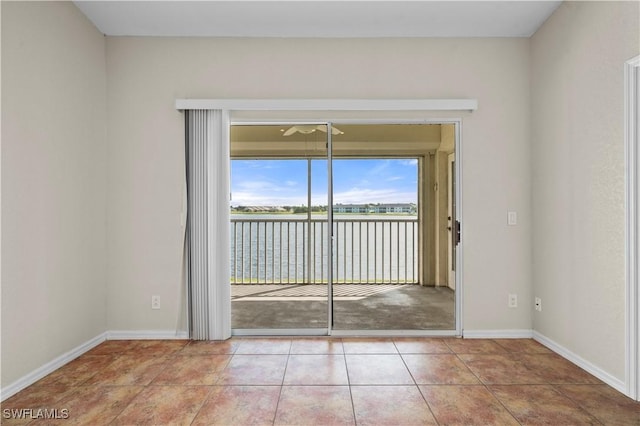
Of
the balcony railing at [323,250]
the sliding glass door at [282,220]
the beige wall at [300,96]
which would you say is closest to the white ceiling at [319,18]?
the beige wall at [300,96]

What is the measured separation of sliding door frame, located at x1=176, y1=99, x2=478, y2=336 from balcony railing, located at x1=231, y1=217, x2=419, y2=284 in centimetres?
19

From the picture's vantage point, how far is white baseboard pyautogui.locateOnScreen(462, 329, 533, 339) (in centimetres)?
341

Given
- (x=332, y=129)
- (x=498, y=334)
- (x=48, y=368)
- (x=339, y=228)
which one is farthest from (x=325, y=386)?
(x=332, y=129)

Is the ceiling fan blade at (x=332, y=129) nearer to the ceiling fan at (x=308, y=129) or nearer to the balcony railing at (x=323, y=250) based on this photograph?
the ceiling fan at (x=308, y=129)

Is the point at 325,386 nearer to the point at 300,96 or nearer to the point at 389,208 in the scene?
the point at 389,208

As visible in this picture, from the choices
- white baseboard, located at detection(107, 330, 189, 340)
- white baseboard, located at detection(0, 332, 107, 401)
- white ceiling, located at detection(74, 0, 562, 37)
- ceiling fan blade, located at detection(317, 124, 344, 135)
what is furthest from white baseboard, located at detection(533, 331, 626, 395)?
white baseboard, located at detection(0, 332, 107, 401)

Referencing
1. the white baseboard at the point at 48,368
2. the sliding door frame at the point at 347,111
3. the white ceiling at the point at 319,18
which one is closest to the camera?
the white baseboard at the point at 48,368

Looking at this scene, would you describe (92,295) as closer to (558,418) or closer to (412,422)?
(412,422)

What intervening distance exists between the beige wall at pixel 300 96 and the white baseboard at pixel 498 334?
0.21 ft

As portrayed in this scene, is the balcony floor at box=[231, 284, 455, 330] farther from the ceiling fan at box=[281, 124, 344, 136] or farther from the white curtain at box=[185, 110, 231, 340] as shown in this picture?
the ceiling fan at box=[281, 124, 344, 136]

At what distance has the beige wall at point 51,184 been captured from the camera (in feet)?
7.75

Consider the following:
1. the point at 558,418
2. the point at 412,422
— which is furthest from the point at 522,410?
the point at 412,422

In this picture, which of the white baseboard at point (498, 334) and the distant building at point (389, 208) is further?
the distant building at point (389, 208)

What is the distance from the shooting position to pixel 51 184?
2697 mm
